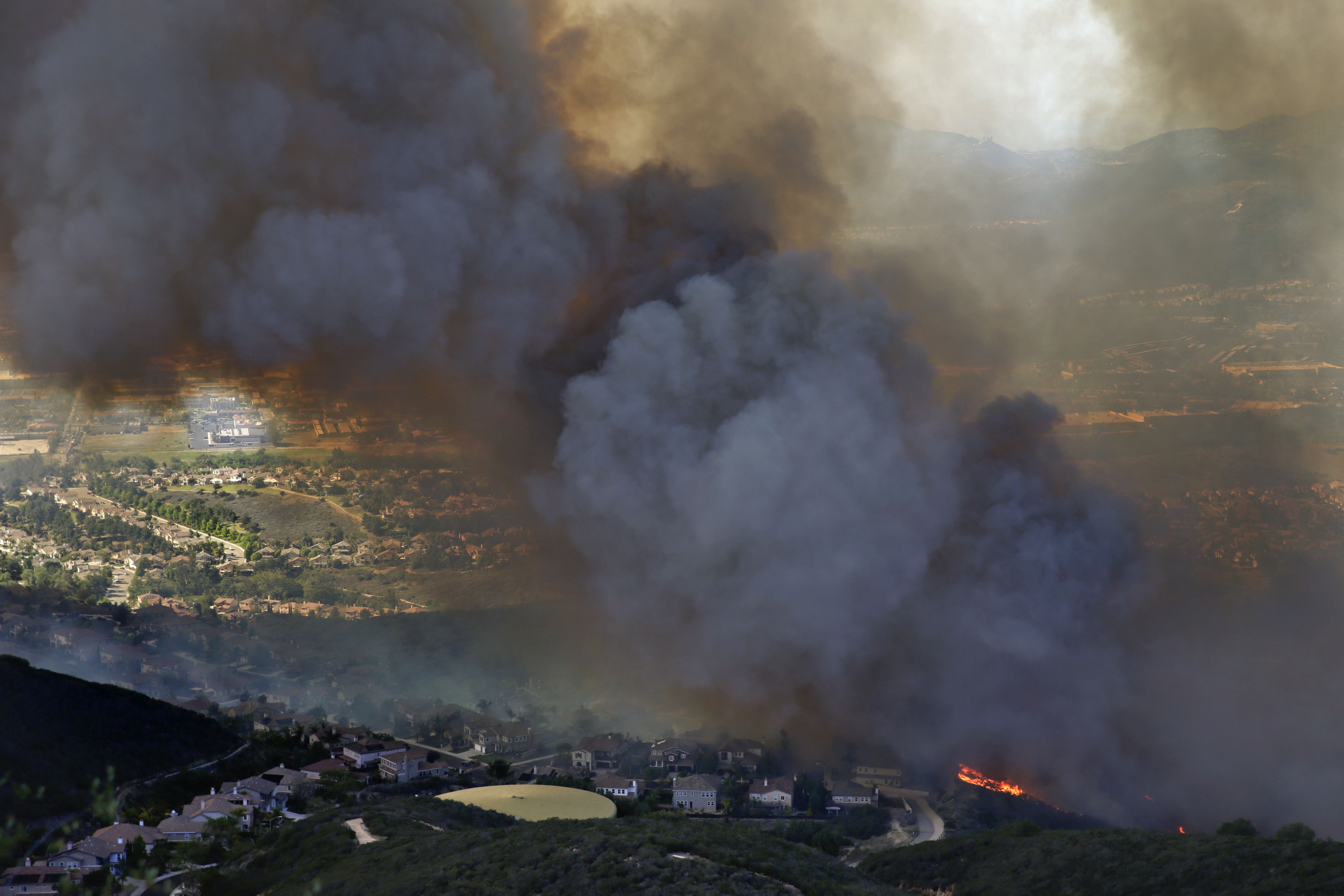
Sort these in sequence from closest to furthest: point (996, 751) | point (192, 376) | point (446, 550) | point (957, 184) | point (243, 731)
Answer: point (996, 751) → point (243, 731) → point (192, 376) → point (446, 550) → point (957, 184)

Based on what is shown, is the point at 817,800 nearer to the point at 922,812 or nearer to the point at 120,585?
the point at 922,812

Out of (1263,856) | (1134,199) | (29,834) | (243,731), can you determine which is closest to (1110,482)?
(1134,199)

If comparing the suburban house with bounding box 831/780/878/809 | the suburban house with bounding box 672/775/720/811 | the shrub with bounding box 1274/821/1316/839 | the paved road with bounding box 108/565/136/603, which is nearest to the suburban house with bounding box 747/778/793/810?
the suburban house with bounding box 672/775/720/811

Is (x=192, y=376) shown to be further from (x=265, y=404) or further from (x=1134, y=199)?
(x=1134, y=199)

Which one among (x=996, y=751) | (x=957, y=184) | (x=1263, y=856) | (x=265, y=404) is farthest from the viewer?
(x=957, y=184)

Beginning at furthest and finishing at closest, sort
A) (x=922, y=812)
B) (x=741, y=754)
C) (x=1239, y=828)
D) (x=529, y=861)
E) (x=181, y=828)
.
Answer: (x=741, y=754)
(x=922, y=812)
(x=1239, y=828)
(x=181, y=828)
(x=529, y=861)

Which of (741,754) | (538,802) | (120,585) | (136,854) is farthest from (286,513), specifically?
(136,854)

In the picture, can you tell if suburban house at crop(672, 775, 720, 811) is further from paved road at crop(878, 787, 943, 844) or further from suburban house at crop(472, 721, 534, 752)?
suburban house at crop(472, 721, 534, 752)
